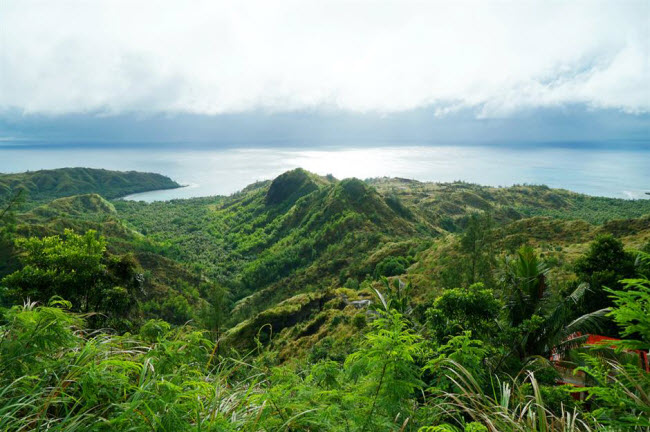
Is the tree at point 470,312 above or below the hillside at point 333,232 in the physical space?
above

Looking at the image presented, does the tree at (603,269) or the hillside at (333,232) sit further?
the hillside at (333,232)

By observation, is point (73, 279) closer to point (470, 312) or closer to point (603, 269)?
point (470, 312)

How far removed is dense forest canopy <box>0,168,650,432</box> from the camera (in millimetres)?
2773

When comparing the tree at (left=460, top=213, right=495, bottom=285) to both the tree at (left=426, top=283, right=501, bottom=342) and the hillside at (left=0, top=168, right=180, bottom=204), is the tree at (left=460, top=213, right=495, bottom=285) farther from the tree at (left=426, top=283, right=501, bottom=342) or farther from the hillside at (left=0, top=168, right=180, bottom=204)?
the hillside at (left=0, top=168, right=180, bottom=204)

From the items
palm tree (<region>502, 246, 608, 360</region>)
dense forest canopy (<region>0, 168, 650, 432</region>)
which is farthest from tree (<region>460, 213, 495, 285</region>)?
palm tree (<region>502, 246, 608, 360</region>)

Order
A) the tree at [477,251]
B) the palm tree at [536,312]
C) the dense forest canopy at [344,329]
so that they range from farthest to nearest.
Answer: the tree at [477,251] < the palm tree at [536,312] < the dense forest canopy at [344,329]

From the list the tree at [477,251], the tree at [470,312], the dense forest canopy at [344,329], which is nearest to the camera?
the dense forest canopy at [344,329]

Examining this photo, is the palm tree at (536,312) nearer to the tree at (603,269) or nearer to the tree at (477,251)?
the tree at (603,269)

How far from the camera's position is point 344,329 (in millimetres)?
26219

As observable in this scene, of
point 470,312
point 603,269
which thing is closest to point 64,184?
point 470,312

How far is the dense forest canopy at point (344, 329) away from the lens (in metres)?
2.77

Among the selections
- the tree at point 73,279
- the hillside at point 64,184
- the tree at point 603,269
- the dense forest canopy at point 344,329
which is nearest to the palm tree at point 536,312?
the dense forest canopy at point 344,329

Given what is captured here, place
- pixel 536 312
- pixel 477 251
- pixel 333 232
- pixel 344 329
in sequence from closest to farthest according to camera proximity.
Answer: pixel 536 312, pixel 477 251, pixel 344 329, pixel 333 232

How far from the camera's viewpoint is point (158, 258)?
67438 mm
